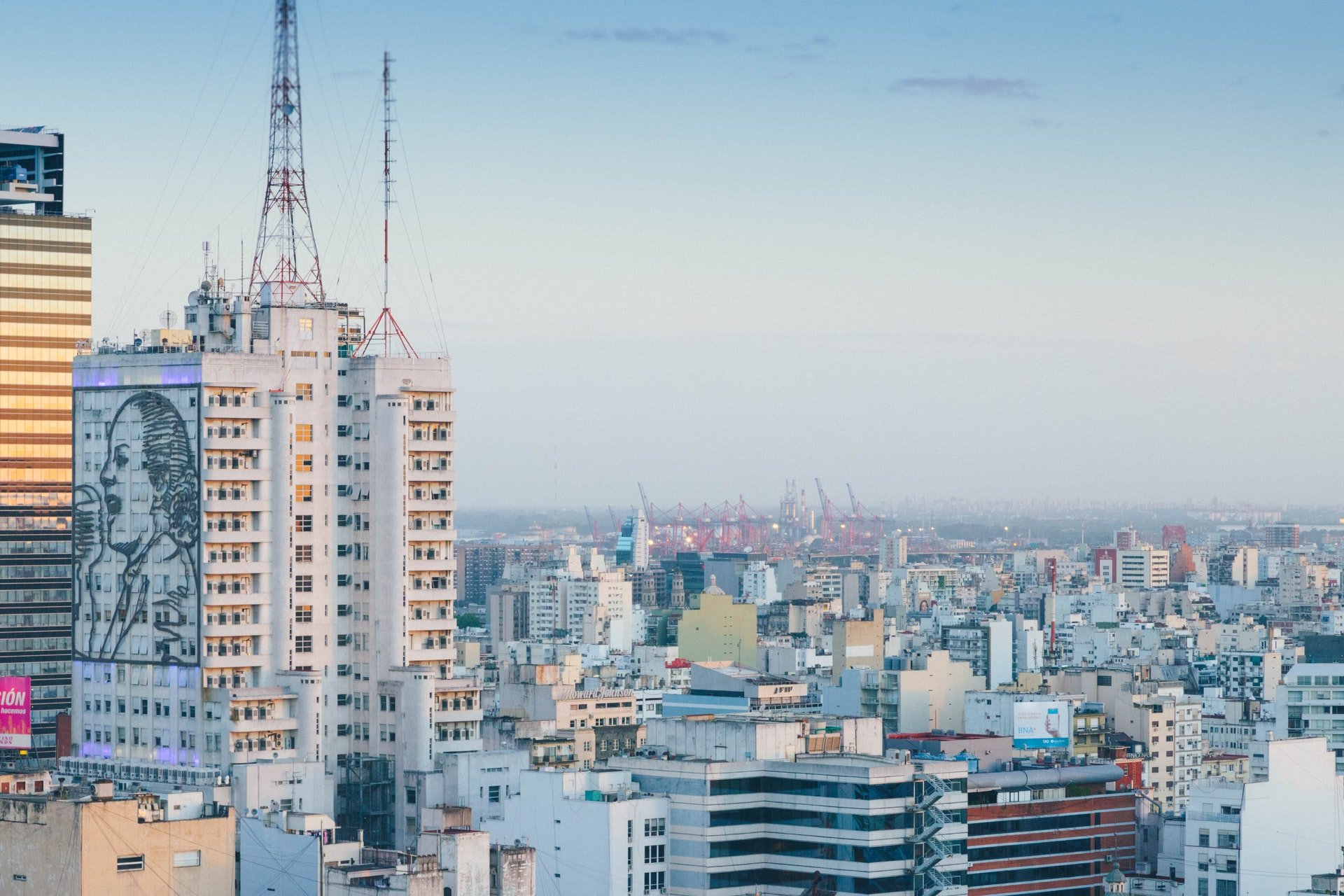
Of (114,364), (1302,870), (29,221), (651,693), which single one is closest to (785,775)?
(1302,870)

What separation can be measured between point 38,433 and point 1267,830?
3088 inches

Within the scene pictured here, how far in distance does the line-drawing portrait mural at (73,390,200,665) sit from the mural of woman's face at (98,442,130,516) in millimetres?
31

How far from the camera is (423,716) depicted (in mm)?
114375

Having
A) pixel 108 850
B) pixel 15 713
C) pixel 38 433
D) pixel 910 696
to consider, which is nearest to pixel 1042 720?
pixel 910 696

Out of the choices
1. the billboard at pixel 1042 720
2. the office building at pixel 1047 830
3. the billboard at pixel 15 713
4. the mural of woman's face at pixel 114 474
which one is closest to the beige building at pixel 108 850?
the billboard at pixel 15 713

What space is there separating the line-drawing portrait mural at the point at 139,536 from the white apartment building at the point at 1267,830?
42873 millimetres

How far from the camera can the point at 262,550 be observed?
115m

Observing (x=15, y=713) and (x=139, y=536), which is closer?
(x=139, y=536)

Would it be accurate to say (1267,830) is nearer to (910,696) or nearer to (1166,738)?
(1166,738)

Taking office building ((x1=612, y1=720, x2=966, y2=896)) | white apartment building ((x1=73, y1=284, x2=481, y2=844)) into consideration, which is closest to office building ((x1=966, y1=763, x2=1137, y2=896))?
office building ((x1=612, y1=720, x2=966, y2=896))

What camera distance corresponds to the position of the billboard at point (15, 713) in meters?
118

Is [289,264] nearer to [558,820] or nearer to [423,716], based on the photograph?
[423,716]

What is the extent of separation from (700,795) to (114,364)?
3701 centimetres

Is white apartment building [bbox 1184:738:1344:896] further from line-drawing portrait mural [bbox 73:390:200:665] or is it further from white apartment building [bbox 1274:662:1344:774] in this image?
line-drawing portrait mural [bbox 73:390:200:665]
